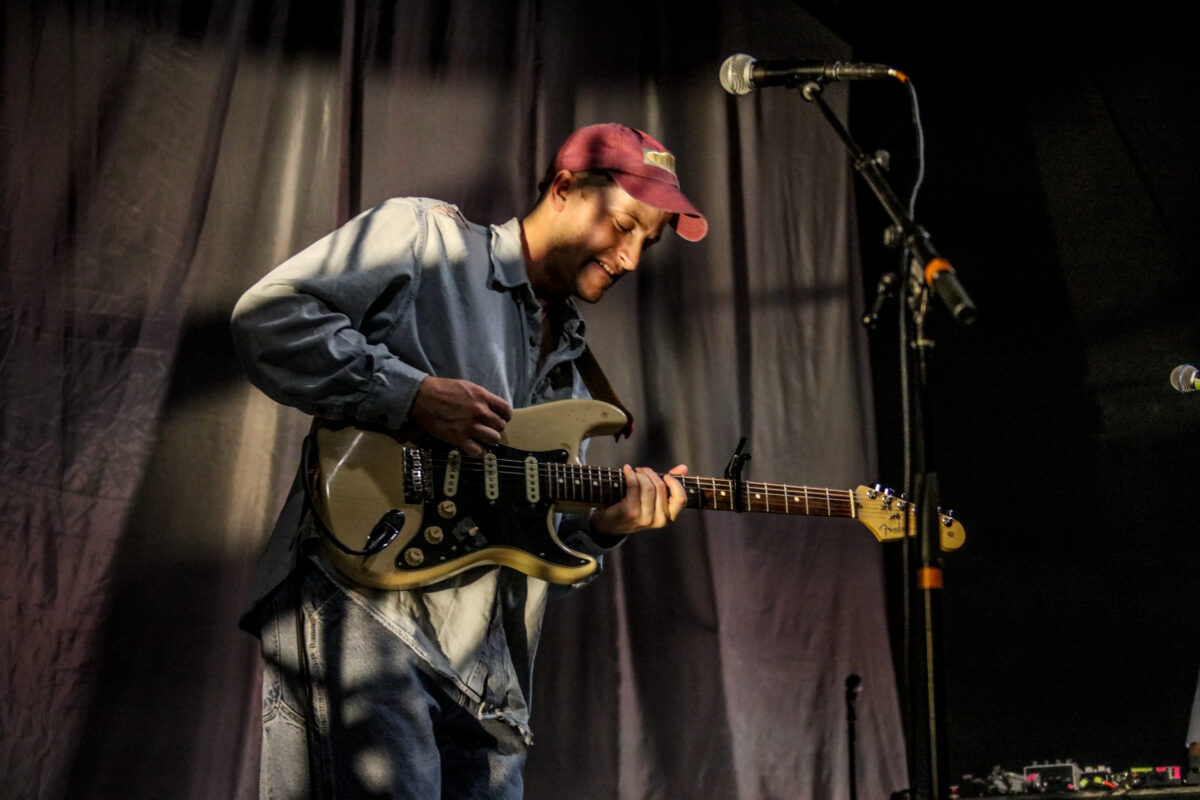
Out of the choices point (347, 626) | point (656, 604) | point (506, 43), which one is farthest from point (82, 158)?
point (656, 604)

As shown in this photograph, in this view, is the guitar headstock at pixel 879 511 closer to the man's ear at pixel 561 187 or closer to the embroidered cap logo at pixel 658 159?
the embroidered cap logo at pixel 658 159

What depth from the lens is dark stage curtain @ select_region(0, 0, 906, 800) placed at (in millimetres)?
2977

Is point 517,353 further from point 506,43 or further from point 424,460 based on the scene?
point 506,43

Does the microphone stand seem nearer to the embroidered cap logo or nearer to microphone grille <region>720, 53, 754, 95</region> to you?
microphone grille <region>720, 53, 754, 95</region>

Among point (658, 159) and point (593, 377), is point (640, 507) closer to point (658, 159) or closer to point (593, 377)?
point (593, 377)

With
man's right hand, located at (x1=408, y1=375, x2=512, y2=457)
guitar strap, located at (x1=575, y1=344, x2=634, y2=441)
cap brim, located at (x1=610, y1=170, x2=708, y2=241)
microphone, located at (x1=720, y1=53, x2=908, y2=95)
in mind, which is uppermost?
microphone, located at (x1=720, y1=53, x2=908, y2=95)

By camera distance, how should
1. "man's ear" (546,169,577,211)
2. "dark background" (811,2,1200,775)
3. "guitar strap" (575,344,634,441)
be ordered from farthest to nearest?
"dark background" (811,2,1200,775) → "guitar strap" (575,344,634,441) → "man's ear" (546,169,577,211)

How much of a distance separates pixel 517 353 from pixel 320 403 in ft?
1.77

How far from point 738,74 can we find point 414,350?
35.8 inches

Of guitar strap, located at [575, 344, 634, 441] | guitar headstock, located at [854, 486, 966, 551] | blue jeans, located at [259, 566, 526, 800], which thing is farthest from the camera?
guitar headstock, located at [854, 486, 966, 551]

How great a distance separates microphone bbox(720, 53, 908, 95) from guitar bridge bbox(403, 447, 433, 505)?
103 centimetres

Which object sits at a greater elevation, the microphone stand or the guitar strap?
the guitar strap

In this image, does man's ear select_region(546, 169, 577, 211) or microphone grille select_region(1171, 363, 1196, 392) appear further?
microphone grille select_region(1171, 363, 1196, 392)

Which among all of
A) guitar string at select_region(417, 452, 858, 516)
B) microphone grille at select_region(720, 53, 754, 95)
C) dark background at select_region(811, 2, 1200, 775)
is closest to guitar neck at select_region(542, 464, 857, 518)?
guitar string at select_region(417, 452, 858, 516)
